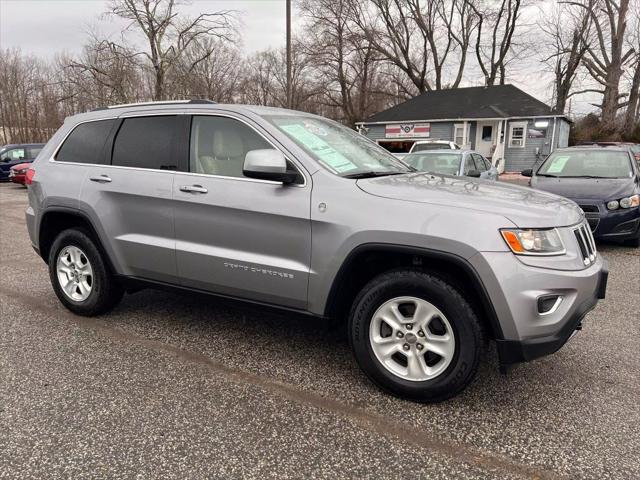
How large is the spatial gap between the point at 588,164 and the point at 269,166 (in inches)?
276

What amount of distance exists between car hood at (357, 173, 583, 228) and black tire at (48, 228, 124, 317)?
2.44 metres

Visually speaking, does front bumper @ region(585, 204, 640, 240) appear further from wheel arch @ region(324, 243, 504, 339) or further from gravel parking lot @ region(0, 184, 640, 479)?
wheel arch @ region(324, 243, 504, 339)

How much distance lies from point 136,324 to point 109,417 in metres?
1.54

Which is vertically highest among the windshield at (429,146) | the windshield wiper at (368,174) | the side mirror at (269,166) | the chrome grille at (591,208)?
the windshield at (429,146)

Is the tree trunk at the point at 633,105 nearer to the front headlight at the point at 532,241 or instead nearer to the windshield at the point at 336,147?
the windshield at the point at 336,147

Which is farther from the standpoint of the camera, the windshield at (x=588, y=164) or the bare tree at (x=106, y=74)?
the bare tree at (x=106, y=74)

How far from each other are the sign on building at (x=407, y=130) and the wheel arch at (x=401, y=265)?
2790 cm

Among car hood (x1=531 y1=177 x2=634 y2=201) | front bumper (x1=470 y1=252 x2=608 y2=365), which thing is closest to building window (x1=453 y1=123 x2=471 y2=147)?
car hood (x1=531 y1=177 x2=634 y2=201)

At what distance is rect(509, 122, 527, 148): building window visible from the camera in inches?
1066

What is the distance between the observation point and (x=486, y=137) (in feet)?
92.4

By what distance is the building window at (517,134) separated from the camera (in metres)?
27.1

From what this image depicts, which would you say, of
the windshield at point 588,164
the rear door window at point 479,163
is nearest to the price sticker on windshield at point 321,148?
the windshield at point 588,164

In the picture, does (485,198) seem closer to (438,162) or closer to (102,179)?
(102,179)

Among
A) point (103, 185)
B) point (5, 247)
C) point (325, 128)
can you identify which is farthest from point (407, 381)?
point (5, 247)
